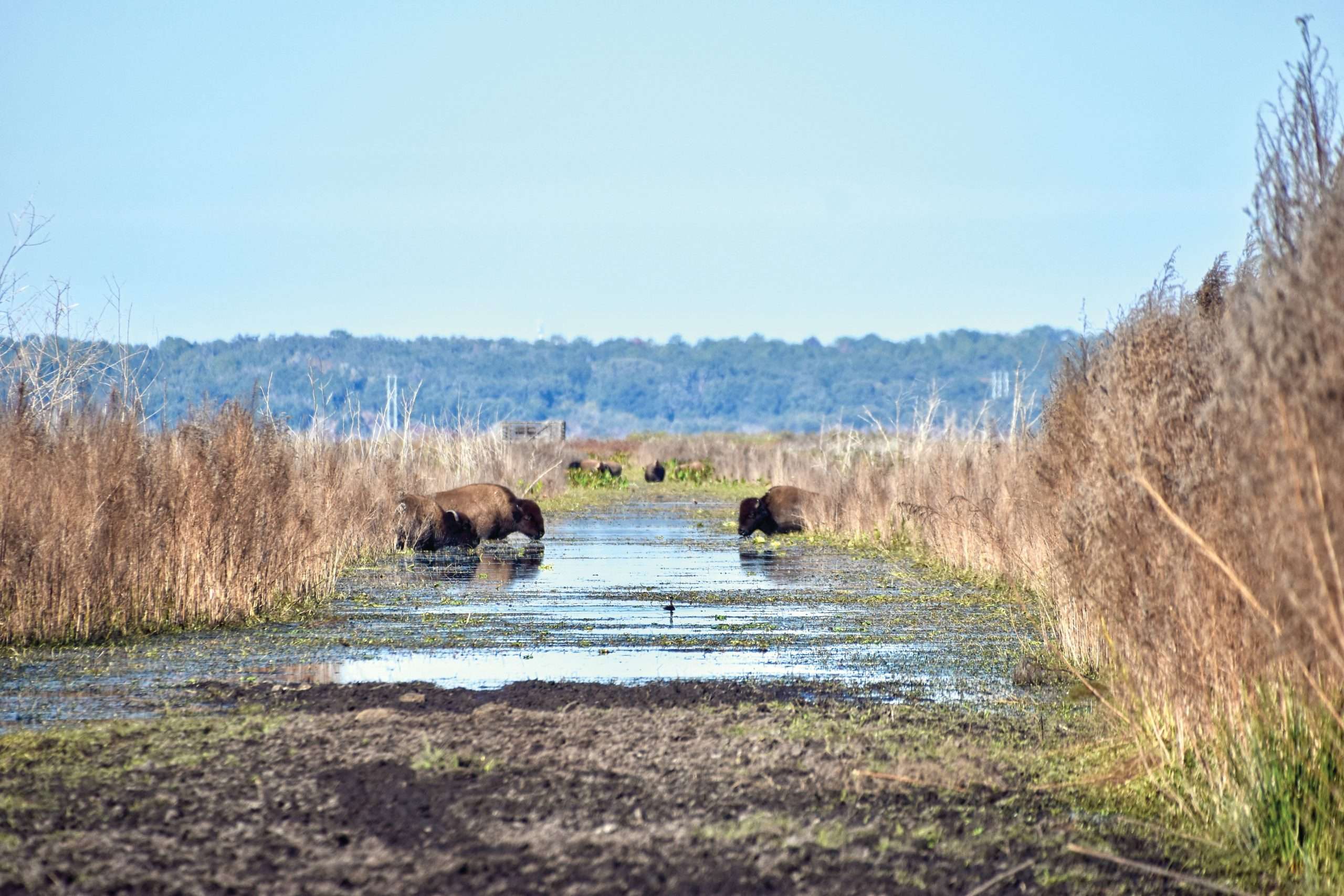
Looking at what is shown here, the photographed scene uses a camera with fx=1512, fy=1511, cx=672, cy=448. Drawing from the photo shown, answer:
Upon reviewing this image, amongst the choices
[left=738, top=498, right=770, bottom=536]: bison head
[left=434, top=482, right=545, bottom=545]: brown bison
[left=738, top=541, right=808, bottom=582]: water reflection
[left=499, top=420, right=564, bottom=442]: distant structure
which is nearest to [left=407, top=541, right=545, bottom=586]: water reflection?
[left=434, top=482, right=545, bottom=545]: brown bison

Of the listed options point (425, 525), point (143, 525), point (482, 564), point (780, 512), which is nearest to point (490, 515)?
point (425, 525)

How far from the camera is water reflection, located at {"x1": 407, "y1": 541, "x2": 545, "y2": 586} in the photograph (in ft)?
58.3

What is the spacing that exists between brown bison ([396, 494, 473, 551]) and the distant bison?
5.28 meters

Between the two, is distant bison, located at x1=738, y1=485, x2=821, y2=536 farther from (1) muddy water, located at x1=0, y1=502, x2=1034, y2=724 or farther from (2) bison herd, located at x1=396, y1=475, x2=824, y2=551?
(1) muddy water, located at x1=0, y1=502, x2=1034, y2=724

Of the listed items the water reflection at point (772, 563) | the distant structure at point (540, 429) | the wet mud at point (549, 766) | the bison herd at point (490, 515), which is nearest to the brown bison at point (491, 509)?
the bison herd at point (490, 515)

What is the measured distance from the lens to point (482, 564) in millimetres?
19969

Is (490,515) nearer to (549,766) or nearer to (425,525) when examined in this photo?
(425,525)

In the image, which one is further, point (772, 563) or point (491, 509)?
point (491, 509)

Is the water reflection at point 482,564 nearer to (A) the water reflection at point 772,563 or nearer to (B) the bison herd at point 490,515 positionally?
(B) the bison herd at point 490,515

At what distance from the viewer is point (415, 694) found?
8.88 m

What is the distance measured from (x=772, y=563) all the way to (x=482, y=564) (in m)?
3.82

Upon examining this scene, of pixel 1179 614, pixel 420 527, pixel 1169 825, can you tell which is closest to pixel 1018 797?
Answer: pixel 1169 825

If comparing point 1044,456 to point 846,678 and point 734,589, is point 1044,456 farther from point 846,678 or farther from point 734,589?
point 734,589

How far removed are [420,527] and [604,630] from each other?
373 inches
